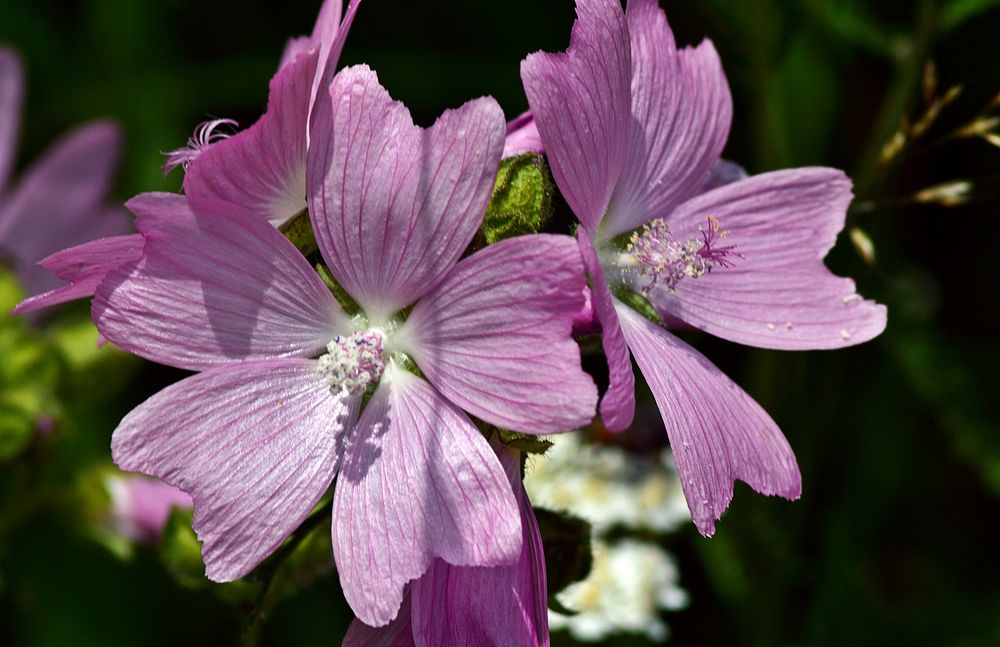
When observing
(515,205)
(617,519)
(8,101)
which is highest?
(515,205)

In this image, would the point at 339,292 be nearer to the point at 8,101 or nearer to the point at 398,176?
the point at 398,176

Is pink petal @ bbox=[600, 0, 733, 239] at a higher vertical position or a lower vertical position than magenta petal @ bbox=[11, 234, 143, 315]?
lower

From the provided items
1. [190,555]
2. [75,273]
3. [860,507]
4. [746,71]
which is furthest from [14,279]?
[860,507]

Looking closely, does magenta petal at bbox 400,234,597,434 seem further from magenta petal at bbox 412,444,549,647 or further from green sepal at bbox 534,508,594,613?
green sepal at bbox 534,508,594,613

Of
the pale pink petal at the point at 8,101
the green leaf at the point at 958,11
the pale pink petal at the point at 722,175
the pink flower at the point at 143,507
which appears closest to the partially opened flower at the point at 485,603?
the pale pink petal at the point at 722,175

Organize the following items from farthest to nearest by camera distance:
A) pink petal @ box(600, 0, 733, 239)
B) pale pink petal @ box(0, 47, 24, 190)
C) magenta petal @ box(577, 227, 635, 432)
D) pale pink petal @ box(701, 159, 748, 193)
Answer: pale pink petal @ box(0, 47, 24, 190)
pale pink petal @ box(701, 159, 748, 193)
pink petal @ box(600, 0, 733, 239)
magenta petal @ box(577, 227, 635, 432)

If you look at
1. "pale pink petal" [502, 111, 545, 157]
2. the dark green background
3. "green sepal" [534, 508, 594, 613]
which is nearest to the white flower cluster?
the dark green background

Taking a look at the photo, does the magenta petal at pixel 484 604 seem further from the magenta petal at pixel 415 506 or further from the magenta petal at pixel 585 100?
the magenta petal at pixel 585 100

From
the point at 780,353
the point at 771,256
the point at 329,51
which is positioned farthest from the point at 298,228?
the point at 780,353
